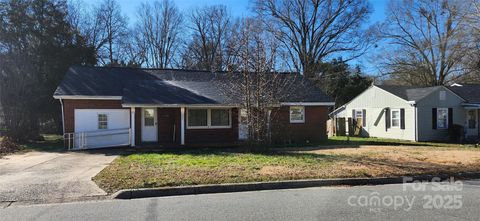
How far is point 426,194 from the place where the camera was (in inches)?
325

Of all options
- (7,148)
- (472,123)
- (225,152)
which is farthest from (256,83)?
(472,123)

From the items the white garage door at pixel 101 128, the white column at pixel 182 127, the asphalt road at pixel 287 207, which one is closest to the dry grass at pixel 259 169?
the asphalt road at pixel 287 207

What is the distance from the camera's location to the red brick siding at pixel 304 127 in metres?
22.5

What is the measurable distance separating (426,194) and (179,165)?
7.04 meters

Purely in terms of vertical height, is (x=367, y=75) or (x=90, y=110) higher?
(x=367, y=75)

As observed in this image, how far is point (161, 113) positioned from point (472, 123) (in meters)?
21.2

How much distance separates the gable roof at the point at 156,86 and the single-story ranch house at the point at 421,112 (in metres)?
6.50

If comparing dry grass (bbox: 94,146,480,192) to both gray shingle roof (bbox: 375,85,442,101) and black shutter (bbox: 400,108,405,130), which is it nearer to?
gray shingle roof (bbox: 375,85,442,101)

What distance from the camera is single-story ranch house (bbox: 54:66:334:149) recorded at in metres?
20.6

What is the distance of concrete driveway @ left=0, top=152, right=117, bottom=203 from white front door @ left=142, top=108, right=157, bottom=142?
7.11 m

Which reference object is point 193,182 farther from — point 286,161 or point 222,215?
point 286,161

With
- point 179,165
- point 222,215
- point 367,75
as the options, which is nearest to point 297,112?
point 179,165

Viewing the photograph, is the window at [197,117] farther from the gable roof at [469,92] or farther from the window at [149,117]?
the gable roof at [469,92]

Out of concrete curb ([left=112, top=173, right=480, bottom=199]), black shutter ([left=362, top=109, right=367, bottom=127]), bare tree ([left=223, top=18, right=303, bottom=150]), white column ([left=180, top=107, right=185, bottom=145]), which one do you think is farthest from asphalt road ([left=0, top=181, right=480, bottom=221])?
black shutter ([left=362, top=109, right=367, bottom=127])
